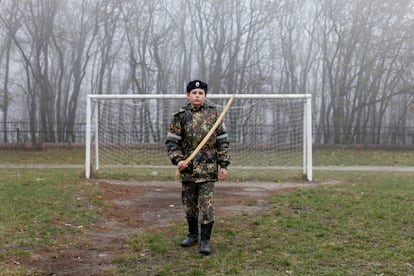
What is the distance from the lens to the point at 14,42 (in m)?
27.3

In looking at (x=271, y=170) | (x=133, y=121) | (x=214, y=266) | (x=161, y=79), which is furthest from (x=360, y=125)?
(x=214, y=266)

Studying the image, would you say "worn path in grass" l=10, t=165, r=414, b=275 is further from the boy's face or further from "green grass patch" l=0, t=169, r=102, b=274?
the boy's face

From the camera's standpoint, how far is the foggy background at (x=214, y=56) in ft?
89.8

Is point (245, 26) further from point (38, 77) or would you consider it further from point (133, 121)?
point (133, 121)

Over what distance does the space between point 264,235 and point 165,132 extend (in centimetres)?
1028

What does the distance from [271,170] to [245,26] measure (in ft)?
50.3

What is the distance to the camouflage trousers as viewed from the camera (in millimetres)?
5258

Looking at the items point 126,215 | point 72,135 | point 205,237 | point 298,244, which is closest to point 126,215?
point 126,215

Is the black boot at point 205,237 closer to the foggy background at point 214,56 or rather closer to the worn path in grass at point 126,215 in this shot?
the worn path in grass at point 126,215

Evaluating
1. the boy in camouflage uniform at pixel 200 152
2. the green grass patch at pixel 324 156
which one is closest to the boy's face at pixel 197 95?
the boy in camouflage uniform at pixel 200 152

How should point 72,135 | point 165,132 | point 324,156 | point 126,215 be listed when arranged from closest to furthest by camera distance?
point 126,215 < point 165,132 < point 324,156 < point 72,135

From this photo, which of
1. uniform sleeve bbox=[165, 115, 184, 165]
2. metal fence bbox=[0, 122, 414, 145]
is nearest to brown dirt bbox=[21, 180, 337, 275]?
uniform sleeve bbox=[165, 115, 184, 165]

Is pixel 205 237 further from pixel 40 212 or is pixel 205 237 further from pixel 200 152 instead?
pixel 40 212

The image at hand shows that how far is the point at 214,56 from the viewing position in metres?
29.2
